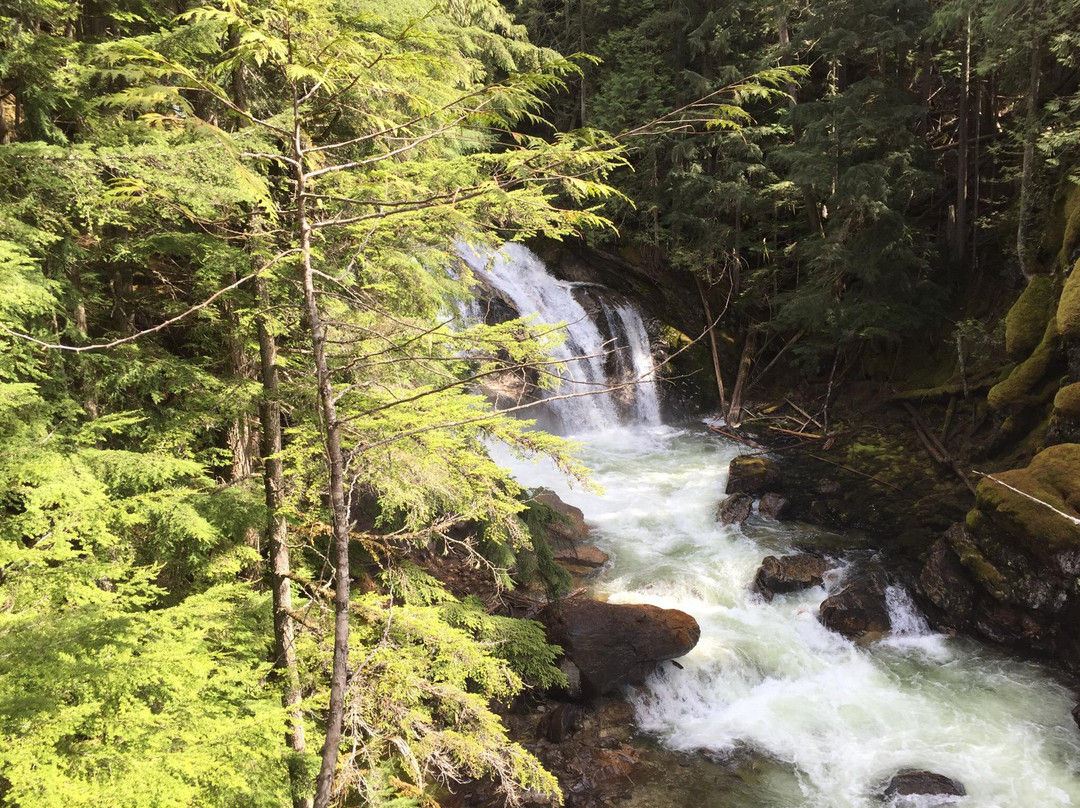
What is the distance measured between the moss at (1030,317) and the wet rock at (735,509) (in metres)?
6.09

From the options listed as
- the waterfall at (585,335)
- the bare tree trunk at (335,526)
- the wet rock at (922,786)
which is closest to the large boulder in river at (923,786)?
the wet rock at (922,786)

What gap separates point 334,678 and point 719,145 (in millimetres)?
20789

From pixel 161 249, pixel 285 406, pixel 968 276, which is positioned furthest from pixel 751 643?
pixel 968 276

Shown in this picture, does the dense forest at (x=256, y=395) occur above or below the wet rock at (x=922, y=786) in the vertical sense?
above

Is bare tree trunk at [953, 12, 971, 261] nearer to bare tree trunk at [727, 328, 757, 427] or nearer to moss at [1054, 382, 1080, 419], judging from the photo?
bare tree trunk at [727, 328, 757, 427]

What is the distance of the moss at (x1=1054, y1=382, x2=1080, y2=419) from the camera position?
996cm

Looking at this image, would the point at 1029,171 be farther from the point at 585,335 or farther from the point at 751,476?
the point at 585,335

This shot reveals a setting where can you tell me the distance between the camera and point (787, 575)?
35.6 ft

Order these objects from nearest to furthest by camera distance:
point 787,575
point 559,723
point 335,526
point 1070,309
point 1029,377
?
point 335,526, point 559,723, point 1070,309, point 787,575, point 1029,377

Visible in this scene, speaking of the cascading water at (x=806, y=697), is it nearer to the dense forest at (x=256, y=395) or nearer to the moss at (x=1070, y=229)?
the dense forest at (x=256, y=395)

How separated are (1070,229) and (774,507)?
7.52m

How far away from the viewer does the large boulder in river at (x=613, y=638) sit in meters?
8.70

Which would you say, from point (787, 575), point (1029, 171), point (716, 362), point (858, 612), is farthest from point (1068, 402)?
point (716, 362)

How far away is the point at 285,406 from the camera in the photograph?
5.28 meters
